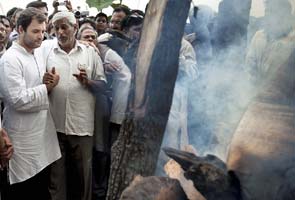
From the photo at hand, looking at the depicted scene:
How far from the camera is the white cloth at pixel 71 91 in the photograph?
12.5 feet

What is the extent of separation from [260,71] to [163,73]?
513 millimetres

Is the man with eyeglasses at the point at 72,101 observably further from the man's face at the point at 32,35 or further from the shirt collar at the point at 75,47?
the man's face at the point at 32,35

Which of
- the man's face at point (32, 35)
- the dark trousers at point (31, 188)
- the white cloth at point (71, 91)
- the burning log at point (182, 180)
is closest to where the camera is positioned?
the burning log at point (182, 180)

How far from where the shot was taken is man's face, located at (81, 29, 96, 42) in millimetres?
4324

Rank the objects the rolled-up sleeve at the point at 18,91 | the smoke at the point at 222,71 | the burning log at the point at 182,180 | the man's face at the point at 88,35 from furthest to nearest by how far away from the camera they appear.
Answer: the man's face at the point at 88,35 → the rolled-up sleeve at the point at 18,91 → the burning log at the point at 182,180 → the smoke at the point at 222,71

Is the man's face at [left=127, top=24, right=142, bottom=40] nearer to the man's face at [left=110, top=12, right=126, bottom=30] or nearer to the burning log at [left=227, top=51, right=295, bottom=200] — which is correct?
the man's face at [left=110, top=12, right=126, bottom=30]

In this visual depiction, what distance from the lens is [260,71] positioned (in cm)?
238

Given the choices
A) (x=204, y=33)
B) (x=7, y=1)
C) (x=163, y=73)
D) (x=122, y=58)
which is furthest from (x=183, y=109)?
→ (x=7, y=1)

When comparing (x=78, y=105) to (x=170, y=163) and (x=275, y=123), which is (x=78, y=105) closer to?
(x=170, y=163)

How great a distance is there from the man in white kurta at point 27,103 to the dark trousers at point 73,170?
0.45 feet

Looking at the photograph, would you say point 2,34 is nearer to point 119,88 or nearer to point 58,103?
point 58,103

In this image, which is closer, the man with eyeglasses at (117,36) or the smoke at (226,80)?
the smoke at (226,80)

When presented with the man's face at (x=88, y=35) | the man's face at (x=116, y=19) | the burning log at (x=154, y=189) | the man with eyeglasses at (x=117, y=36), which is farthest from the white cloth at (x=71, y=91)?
the burning log at (x=154, y=189)

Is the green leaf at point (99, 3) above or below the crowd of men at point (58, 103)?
above
